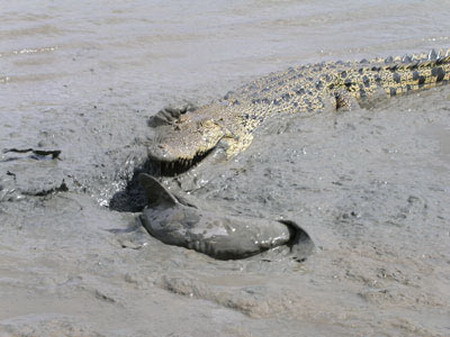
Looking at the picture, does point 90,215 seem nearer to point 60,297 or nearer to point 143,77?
point 60,297

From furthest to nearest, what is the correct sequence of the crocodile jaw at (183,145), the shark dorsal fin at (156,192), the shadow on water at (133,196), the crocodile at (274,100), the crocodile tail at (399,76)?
the crocodile tail at (399,76) < the crocodile at (274,100) < the crocodile jaw at (183,145) < the shadow on water at (133,196) < the shark dorsal fin at (156,192)

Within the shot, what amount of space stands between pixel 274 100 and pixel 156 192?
280cm

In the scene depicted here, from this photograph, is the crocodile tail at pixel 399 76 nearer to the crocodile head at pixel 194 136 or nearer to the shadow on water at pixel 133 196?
the crocodile head at pixel 194 136

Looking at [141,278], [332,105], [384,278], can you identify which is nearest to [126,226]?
[141,278]

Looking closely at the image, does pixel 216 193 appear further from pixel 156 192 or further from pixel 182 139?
pixel 156 192

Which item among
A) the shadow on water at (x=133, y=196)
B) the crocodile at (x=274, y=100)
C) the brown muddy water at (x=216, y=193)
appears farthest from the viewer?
the crocodile at (x=274, y=100)

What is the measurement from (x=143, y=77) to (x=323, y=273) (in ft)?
16.3

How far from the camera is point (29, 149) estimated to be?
18.6ft

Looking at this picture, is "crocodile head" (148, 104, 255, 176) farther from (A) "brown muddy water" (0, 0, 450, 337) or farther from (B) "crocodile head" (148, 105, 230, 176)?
(A) "brown muddy water" (0, 0, 450, 337)

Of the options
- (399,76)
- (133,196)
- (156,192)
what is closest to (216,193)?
(133,196)

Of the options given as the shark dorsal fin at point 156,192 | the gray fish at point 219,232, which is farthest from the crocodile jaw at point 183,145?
the gray fish at point 219,232

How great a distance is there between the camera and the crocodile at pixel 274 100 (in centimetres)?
533

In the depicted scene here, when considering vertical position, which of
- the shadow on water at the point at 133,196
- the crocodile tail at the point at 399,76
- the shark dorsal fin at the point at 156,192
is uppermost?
the crocodile tail at the point at 399,76

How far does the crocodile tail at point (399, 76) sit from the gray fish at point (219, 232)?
11.4 ft
